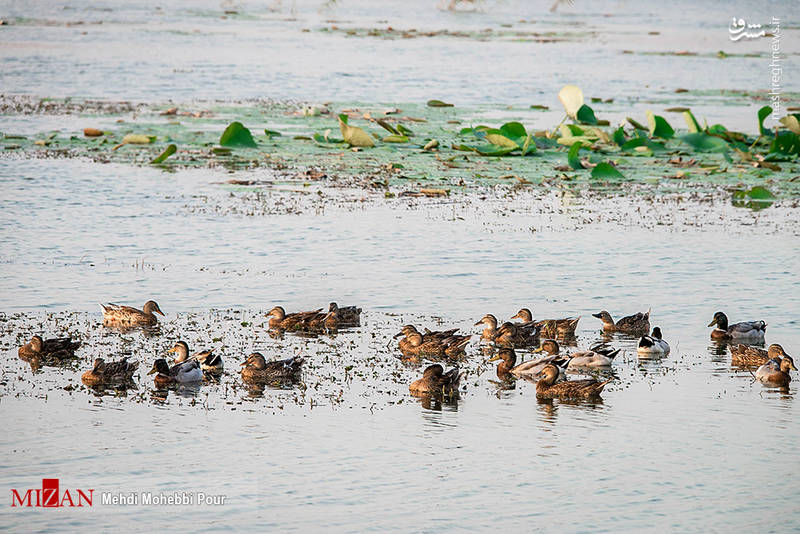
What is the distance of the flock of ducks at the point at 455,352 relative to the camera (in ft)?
37.6

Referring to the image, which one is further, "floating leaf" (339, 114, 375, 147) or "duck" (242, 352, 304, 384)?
"floating leaf" (339, 114, 375, 147)

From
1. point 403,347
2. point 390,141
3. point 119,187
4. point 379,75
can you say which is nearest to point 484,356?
point 403,347

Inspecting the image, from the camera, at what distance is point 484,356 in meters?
13.0

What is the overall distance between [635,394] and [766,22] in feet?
198

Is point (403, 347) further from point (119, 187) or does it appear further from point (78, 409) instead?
point (119, 187)

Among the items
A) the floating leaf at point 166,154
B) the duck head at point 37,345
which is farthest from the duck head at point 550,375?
the floating leaf at point 166,154

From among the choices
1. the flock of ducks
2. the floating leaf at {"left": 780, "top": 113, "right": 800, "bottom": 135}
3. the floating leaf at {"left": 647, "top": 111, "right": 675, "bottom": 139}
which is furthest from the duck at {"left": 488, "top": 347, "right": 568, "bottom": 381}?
the floating leaf at {"left": 647, "top": 111, "right": 675, "bottom": 139}

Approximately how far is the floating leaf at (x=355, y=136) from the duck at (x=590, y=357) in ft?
48.3

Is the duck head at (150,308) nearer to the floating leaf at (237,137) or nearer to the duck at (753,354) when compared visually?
the duck at (753,354)

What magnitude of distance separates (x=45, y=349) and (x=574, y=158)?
1533 centimetres

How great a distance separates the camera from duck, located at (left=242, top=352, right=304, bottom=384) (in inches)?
455

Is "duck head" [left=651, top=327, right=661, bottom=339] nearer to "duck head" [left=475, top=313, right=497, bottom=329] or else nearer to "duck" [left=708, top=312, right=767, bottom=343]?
"duck" [left=708, top=312, right=767, bottom=343]

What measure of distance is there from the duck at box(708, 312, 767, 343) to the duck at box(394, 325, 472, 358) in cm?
313

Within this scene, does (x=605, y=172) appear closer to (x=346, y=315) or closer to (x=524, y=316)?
(x=524, y=316)
